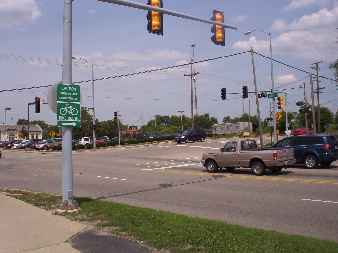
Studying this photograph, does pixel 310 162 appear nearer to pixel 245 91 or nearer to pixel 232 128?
pixel 245 91

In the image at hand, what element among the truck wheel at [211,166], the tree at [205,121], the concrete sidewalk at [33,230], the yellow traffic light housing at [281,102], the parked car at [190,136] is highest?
the tree at [205,121]

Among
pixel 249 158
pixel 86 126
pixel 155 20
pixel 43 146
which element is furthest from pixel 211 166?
pixel 86 126

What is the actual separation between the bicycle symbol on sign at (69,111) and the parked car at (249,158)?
38.8 ft

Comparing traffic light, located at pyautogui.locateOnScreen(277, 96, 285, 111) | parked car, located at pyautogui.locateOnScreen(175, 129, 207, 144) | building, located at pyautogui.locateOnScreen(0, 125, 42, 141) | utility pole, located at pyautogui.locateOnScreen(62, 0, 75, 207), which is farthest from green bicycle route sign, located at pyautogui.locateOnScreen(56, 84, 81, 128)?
building, located at pyautogui.locateOnScreen(0, 125, 42, 141)

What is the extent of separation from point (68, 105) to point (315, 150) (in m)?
17.3

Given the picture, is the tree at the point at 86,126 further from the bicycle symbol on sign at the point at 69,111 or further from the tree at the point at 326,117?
the bicycle symbol on sign at the point at 69,111

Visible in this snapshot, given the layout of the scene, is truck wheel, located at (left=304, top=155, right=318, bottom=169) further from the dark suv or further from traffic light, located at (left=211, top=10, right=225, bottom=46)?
traffic light, located at (left=211, top=10, right=225, bottom=46)

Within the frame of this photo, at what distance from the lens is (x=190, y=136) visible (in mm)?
64250

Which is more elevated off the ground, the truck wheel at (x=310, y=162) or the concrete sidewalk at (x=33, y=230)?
the truck wheel at (x=310, y=162)

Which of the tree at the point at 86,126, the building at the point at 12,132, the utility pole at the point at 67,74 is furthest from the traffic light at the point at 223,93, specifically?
the building at the point at 12,132

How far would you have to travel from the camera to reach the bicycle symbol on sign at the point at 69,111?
12.2m

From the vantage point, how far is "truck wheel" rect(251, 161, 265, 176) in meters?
22.3

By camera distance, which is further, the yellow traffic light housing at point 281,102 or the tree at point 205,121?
the tree at point 205,121

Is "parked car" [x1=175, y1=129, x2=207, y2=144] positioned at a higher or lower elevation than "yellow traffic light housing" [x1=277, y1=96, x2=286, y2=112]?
lower
